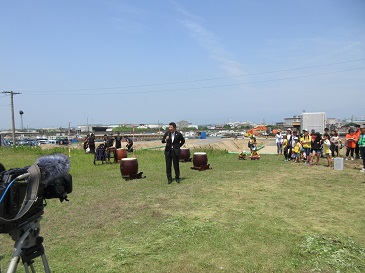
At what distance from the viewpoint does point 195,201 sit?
22.7ft

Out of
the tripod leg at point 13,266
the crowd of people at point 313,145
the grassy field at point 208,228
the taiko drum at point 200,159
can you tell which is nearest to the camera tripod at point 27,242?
the tripod leg at point 13,266

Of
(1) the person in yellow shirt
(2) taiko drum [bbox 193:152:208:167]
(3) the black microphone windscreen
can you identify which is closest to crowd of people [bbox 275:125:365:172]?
(1) the person in yellow shirt

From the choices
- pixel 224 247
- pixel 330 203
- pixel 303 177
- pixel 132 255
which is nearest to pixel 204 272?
pixel 224 247

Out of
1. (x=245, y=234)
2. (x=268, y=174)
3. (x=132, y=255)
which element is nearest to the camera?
(x=132, y=255)

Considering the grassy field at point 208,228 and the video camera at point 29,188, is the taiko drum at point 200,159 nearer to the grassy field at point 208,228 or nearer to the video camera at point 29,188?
the grassy field at point 208,228

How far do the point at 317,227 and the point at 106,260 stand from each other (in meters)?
3.50

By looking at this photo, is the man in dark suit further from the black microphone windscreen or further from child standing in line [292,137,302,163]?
child standing in line [292,137,302,163]

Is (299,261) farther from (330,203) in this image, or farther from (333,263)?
(330,203)

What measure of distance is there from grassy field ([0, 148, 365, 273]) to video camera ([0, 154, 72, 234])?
1.87 metres

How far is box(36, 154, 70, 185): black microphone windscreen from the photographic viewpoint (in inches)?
91.4

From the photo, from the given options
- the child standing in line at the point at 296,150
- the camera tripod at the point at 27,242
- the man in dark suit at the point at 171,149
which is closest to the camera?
the camera tripod at the point at 27,242

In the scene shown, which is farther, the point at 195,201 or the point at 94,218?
the point at 195,201

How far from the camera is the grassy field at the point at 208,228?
12.8 feet

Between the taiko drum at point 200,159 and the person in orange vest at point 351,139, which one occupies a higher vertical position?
the person in orange vest at point 351,139
